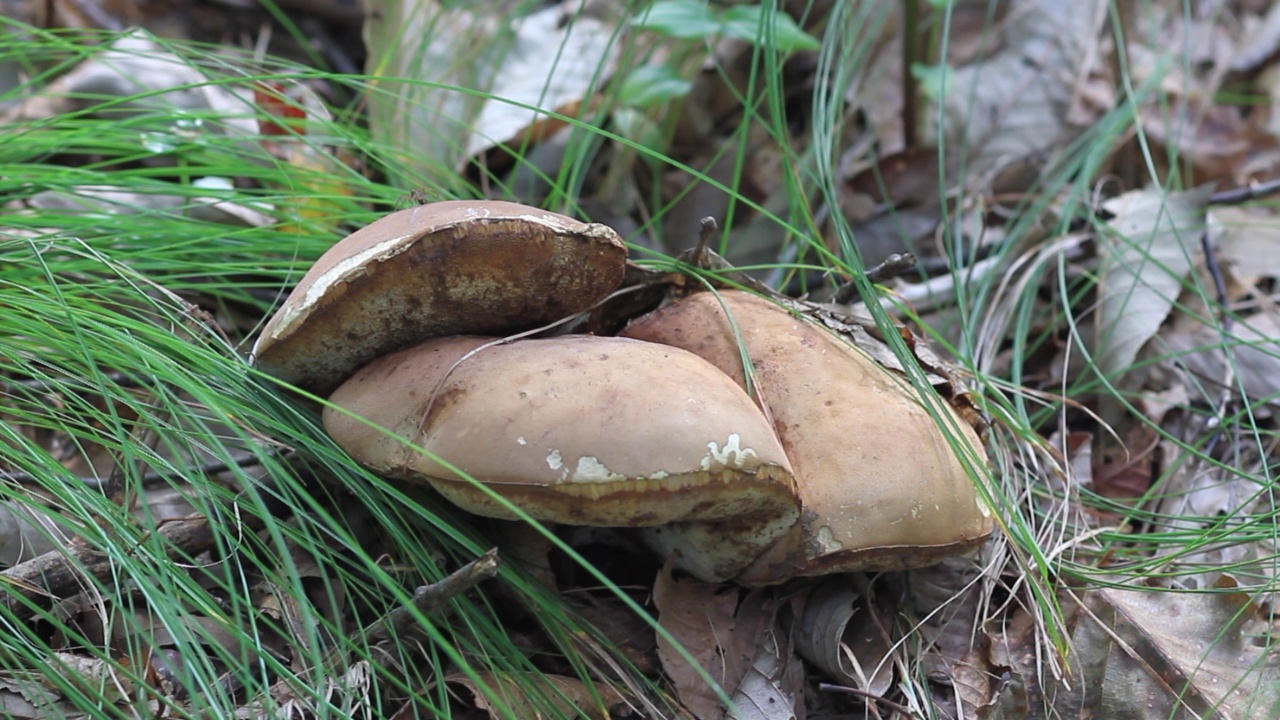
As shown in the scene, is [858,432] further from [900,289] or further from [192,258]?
[192,258]

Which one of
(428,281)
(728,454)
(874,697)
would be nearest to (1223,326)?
(874,697)

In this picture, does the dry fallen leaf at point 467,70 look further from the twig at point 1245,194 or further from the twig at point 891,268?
the twig at point 1245,194

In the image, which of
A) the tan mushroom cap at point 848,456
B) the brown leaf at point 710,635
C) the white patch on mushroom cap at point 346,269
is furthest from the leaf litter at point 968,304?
the white patch on mushroom cap at point 346,269

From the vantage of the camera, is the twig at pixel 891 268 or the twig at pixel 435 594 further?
the twig at pixel 891 268

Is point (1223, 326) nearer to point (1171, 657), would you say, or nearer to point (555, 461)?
point (1171, 657)

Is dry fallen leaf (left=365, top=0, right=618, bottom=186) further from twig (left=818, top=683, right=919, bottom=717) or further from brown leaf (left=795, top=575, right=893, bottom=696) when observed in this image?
twig (left=818, top=683, right=919, bottom=717)

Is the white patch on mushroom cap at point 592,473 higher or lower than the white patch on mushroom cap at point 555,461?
lower
